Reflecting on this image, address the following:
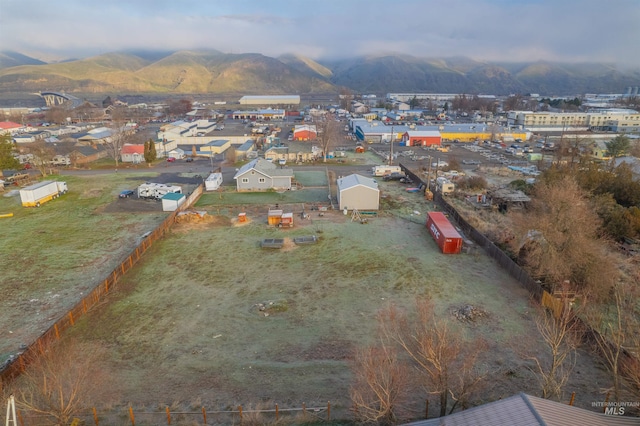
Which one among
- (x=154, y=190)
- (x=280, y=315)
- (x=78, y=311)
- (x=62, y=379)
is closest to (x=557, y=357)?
(x=280, y=315)

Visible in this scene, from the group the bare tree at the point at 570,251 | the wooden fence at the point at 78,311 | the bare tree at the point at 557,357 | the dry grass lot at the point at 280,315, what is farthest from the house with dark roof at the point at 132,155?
the bare tree at the point at 557,357

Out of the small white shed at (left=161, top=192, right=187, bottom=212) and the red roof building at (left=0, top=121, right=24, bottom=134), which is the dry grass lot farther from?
the red roof building at (left=0, top=121, right=24, bottom=134)

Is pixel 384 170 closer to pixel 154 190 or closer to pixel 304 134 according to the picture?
pixel 154 190

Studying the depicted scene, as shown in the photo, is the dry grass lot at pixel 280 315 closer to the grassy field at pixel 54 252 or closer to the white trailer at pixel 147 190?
the grassy field at pixel 54 252

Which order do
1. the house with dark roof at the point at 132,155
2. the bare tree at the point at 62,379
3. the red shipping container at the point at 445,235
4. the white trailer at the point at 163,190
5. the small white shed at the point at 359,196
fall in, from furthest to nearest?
the house with dark roof at the point at 132,155
the white trailer at the point at 163,190
the small white shed at the point at 359,196
the red shipping container at the point at 445,235
the bare tree at the point at 62,379

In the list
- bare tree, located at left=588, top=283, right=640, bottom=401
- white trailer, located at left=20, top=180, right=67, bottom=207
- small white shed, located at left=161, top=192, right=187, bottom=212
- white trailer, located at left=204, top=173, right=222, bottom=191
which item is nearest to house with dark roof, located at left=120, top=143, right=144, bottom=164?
white trailer, located at left=20, top=180, right=67, bottom=207

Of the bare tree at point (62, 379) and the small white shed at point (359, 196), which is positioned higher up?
the small white shed at point (359, 196)
